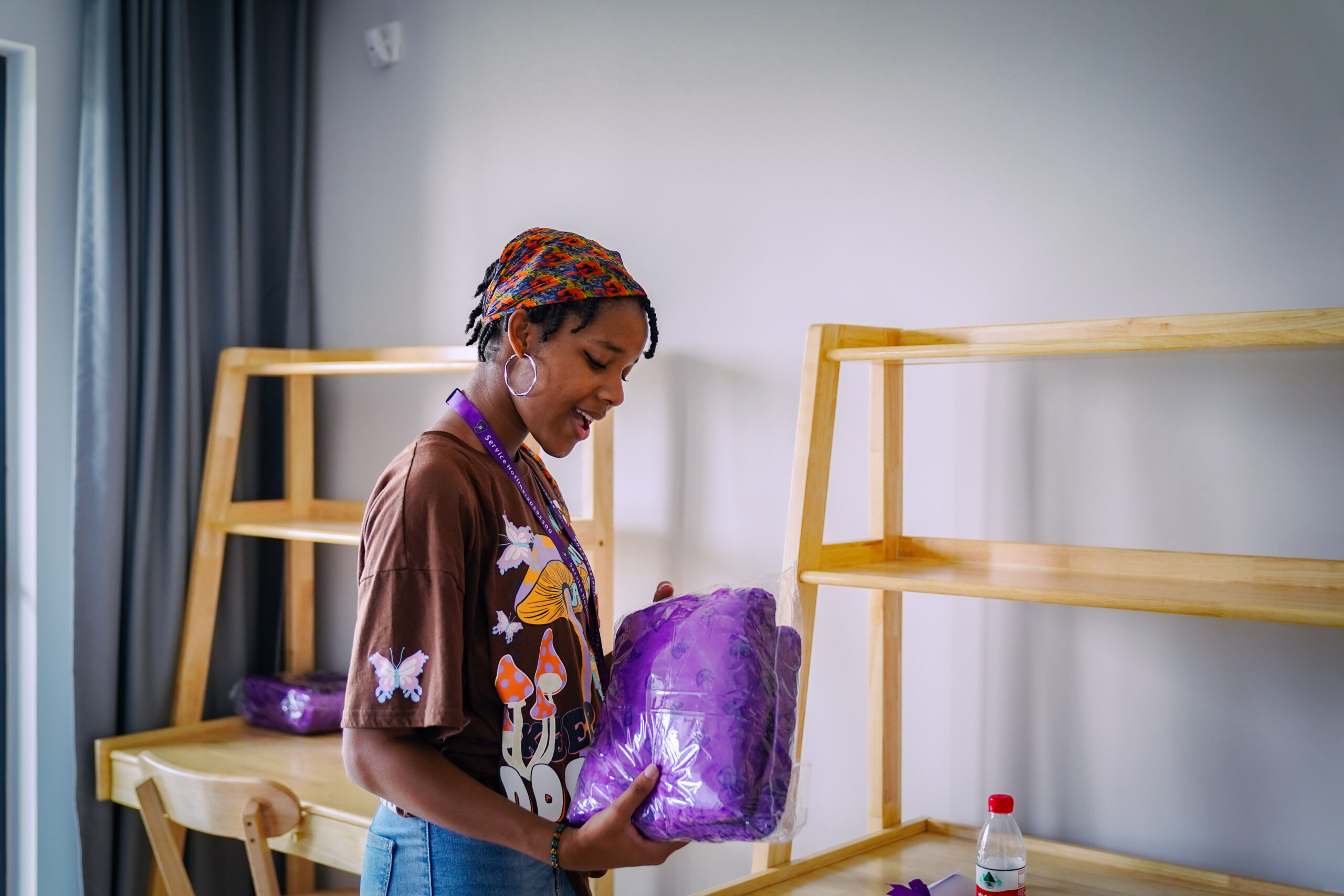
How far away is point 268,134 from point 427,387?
2.72 feet

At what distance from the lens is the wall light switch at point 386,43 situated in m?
2.68

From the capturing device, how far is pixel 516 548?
114cm

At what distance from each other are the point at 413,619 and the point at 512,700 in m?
0.14

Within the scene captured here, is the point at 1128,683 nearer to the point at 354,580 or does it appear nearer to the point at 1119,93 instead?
the point at 1119,93

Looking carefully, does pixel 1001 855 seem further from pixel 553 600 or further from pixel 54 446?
pixel 54 446

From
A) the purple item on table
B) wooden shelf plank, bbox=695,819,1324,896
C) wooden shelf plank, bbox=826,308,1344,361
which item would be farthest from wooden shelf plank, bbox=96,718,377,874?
wooden shelf plank, bbox=826,308,1344,361

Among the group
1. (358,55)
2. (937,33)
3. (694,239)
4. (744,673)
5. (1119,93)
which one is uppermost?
(358,55)

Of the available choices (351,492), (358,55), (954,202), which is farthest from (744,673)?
(358,55)

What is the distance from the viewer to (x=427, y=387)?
8.63 ft

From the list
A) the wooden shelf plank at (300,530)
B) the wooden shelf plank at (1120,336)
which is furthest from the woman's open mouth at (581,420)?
the wooden shelf plank at (300,530)

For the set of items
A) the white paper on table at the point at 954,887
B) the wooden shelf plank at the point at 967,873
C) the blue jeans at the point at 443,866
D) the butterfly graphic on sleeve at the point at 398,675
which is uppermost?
the butterfly graphic on sleeve at the point at 398,675

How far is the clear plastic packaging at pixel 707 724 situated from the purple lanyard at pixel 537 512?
100mm

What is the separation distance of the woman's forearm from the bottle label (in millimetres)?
Answer: 604

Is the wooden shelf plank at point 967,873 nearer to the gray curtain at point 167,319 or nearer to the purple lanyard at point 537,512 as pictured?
the purple lanyard at point 537,512
